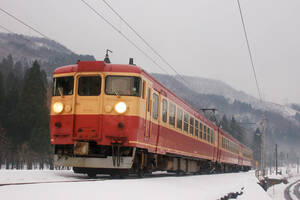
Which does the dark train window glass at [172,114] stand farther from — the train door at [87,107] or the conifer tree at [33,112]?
the conifer tree at [33,112]

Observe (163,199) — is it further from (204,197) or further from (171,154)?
(171,154)

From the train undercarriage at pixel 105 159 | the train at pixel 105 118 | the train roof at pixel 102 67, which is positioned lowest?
the train undercarriage at pixel 105 159

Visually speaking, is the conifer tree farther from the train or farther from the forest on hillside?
the train

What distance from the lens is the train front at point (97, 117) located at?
11672mm

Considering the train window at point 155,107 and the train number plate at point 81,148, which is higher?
the train window at point 155,107

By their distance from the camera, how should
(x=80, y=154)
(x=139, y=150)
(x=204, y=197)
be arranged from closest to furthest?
(x=204, y=197) < (x=80, y=154) < (x=139, y=150)

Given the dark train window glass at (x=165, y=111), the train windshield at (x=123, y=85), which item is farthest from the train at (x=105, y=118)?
the dark train window glass at (x=165, y=111)

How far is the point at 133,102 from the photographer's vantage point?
11852 millimetres

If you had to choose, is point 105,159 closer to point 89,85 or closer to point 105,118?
point 105,118

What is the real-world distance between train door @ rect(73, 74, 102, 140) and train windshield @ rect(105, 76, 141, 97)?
318 mm

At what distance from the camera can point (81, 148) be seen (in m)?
11.6

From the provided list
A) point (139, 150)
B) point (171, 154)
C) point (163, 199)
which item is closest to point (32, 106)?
point (171, 154)

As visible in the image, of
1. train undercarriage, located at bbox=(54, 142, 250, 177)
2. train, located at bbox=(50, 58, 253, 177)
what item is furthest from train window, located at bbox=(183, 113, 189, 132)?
train undercarriage, located at bbox=(54, 142, 250, 177)

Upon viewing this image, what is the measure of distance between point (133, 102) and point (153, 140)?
2208 mm
